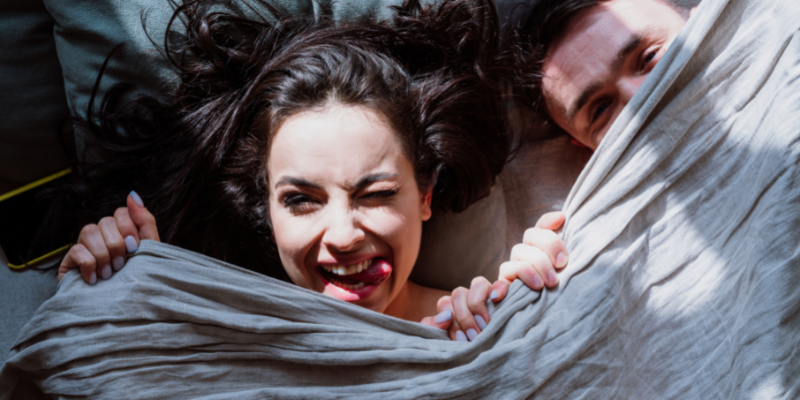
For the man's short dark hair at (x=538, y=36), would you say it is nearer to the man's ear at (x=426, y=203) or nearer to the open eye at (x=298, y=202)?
the man's ear at (x=426, y=203)

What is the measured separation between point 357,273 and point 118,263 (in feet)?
1.70

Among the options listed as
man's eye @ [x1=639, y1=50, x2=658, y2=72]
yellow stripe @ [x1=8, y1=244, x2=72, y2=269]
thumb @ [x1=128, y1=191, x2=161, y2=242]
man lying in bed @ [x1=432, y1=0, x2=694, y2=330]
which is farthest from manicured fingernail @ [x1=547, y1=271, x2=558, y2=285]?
yellow stripe @ [x1=8, y1=244, x2=72, y2=269]

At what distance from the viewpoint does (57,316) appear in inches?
44.5

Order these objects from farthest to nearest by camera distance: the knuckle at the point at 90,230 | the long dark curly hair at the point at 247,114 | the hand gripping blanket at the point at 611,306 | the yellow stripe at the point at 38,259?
1. the yellow stripe at the point at 38,259
2. the long dark curly hair at the point at 247,114
3. the knuckle at the point at 90,230
4. the hand gripping blanket at the point at 611,306

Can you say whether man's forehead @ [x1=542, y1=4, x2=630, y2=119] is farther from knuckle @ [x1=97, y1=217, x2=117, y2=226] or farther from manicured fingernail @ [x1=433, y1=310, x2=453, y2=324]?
→ knuckle @ [x1=97, y1=217, x2=117, y2=226]

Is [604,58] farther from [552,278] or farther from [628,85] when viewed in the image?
[552,278]

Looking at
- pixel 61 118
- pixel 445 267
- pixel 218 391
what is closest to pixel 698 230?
pixel 445 267

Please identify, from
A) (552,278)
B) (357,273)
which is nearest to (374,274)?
(357,273)

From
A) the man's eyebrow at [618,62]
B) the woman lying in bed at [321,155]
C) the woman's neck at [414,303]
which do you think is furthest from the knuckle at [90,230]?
the man's eyebrow at [618,62]

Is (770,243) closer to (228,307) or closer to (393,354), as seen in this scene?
(393,354)

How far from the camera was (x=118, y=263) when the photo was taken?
119 centimetres

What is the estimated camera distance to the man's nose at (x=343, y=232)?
121 centimetres

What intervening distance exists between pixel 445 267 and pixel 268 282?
571mm

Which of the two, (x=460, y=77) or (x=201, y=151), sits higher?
(x=460, y=77)
